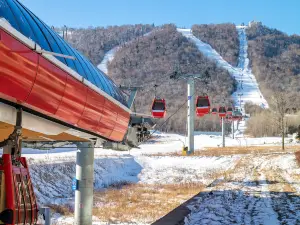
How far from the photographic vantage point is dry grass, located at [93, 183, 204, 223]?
15812mm

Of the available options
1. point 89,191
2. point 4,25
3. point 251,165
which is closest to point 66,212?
point 89,191

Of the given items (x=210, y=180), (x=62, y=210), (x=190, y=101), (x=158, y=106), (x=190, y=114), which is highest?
(x=190, y=101)

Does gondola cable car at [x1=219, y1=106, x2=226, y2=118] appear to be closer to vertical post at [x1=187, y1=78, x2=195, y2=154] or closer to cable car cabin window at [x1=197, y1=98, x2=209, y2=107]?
vertical post at [x1=187, y1=78, x2=195, y2=154]

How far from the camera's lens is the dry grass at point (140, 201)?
15.8 m

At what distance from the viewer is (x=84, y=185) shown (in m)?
14.5

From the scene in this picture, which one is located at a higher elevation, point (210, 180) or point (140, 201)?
point (210, 180)

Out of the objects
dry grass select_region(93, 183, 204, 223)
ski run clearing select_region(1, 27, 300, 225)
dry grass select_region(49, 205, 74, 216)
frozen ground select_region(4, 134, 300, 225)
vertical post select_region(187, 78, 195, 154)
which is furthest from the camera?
vertical post select_region(187, 78, 195, 154)

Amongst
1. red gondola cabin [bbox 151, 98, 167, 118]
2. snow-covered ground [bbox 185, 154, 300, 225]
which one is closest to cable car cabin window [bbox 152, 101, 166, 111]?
red gondola cabin [bbox 151, 98, 167, 118]

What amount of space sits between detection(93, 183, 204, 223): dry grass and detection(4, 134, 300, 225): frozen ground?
3.23 ft

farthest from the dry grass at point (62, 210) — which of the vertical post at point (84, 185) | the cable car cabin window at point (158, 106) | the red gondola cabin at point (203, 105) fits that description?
the red gondola cabin at point (203, 105)

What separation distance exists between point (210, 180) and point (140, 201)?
7.30 m

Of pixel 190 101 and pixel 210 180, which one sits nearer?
pixel 210 180

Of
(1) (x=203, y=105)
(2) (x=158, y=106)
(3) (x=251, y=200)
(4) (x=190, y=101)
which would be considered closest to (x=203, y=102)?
(1) (x=203, y=105)

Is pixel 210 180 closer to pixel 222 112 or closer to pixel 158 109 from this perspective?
pixel 158 109
